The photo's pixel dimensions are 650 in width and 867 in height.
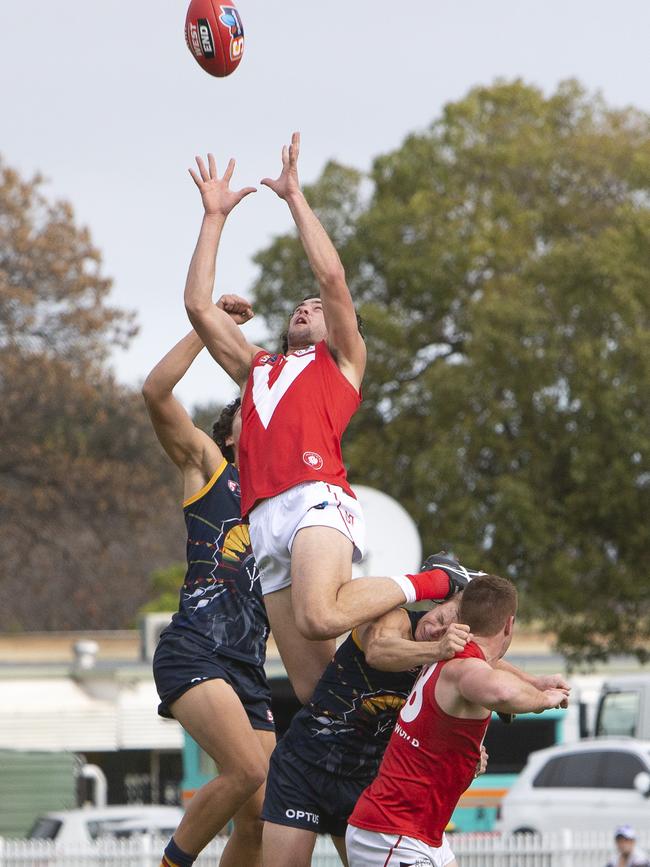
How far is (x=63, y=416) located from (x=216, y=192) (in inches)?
1276

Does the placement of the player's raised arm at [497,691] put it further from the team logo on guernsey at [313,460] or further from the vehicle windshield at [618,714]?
the vehicle windshield at [618,714]

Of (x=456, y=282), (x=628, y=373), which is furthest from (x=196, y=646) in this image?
(x=456, y=282)

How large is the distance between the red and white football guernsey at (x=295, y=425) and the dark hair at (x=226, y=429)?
33.3 inches

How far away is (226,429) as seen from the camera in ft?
26.4

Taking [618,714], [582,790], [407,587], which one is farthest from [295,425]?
[618,714]

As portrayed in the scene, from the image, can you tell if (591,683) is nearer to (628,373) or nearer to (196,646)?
(628,373)

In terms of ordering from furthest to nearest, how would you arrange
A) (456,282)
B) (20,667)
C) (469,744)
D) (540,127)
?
(20,667) → (540,127) → (456,282) → (469,744)

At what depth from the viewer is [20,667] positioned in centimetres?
3819

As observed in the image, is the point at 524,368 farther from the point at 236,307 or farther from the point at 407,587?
the point at 407,587

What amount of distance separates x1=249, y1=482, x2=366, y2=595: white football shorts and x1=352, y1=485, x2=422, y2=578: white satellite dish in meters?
11.4

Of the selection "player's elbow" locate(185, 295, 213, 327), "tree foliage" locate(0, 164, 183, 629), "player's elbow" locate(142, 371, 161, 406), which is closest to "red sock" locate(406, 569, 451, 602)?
"player's elbow" locate(185, 295, 213, 327)

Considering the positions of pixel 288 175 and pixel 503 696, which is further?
pixel 288 175

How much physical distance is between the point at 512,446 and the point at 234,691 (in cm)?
2139

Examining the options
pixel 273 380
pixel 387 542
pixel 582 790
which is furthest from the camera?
pixel 582 790
